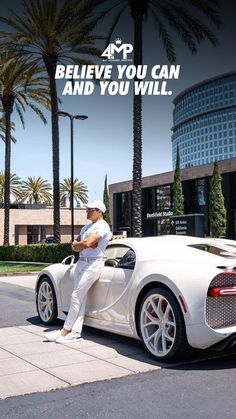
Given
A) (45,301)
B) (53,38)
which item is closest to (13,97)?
(53,38)

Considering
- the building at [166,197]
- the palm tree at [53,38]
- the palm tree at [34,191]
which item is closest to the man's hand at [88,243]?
the palm tree at [53,38]

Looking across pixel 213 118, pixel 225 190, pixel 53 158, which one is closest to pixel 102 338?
pixel 53 158

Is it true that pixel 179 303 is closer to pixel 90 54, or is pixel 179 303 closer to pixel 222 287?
pixel 222 287

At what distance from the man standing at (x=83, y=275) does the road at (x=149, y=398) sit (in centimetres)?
157

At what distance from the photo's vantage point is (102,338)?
6355mm

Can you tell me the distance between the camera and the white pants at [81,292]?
6.19m

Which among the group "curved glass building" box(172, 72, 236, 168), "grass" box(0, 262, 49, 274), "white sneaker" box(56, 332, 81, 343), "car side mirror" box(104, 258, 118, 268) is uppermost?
"curved glass building" box(172, 72, 236, 168)

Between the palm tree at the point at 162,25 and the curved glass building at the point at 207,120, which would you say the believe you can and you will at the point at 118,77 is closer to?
the palm tree at the point at 162,25

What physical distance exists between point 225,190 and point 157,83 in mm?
19514

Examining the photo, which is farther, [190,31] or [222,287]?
[190,31]

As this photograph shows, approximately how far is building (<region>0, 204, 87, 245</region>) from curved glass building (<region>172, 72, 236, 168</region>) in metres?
75.0

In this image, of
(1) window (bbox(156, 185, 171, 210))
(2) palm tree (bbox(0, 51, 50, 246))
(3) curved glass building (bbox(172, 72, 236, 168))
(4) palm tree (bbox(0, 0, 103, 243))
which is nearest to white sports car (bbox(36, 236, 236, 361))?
(4) palm tree (bbox(0, 0, 103, 243))

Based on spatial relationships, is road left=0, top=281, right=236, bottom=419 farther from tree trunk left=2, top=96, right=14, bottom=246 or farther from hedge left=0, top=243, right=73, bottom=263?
tree trunk left=2, top=96, right=14, bottom=246

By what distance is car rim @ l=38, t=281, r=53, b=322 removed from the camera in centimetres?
732
